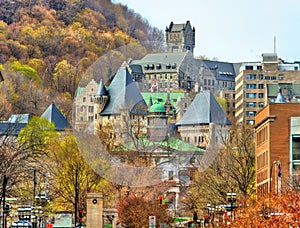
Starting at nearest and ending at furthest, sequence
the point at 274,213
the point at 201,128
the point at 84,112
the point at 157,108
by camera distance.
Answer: the point at 274,213, the point at 157,108, the point at 84,112, the point at 201,128

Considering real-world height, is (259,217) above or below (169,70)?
below

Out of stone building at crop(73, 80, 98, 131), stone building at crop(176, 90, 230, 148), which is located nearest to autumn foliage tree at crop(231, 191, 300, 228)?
stone building at crop(73, 80, 98, 131)

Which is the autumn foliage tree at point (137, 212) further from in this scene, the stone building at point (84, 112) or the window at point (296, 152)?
the stone building at point (84, 112)

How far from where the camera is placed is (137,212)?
343ft

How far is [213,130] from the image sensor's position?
183 meters

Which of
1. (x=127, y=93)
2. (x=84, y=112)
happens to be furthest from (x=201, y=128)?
(x=127, y=93)

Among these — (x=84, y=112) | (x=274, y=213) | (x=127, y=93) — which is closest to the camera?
(x=274, y=213)

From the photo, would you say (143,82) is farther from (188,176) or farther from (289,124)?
(289,124)

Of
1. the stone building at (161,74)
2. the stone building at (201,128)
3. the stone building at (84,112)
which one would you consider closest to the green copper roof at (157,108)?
the stone building at (161,74)

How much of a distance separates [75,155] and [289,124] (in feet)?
135

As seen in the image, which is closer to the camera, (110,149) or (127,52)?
(110,149)

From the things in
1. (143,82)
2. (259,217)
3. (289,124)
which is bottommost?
(259,217)

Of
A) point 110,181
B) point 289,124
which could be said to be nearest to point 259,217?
point 289,124

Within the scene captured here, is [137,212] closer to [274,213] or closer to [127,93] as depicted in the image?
[274,213]
